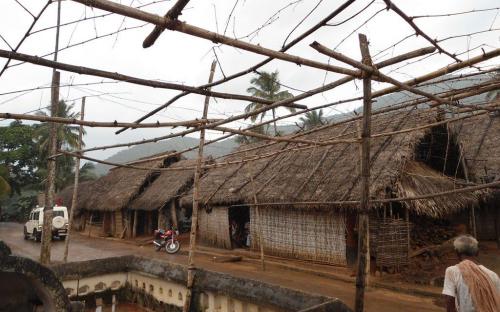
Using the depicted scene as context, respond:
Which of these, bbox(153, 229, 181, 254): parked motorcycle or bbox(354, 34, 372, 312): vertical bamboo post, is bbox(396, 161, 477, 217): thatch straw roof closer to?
bbox(354, 34, 372, 312): vertical bamboo post

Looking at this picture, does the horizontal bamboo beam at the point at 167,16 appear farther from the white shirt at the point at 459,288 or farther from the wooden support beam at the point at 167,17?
the white shirt at the point at 459,288

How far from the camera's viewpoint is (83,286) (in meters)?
5.79

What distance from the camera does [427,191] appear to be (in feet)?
34.9

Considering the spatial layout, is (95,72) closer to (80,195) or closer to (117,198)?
(117,198)

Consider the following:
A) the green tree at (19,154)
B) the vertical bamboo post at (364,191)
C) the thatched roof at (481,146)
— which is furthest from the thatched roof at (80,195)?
the vertical bamboo post at (364,191)

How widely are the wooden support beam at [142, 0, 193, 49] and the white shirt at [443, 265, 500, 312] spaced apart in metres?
2.89

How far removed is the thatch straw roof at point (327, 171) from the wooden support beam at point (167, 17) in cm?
726

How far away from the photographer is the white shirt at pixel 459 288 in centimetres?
302

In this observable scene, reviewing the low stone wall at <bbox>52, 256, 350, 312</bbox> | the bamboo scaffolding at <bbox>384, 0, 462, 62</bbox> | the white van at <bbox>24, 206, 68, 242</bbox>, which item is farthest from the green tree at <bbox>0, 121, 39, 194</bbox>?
the bamboo scaffolding at <bbox>384, 0, 462, 62</bbox>

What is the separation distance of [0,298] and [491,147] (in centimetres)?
1708

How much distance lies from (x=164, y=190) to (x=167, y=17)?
2000cm

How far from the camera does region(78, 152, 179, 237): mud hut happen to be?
22.4 m

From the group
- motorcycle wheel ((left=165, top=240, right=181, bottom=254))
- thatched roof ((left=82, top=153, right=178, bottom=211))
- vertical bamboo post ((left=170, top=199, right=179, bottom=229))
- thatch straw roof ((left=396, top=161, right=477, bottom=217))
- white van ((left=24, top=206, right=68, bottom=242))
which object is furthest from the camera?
thatched roof ((left=82, top=153, right=178, bottom=211))

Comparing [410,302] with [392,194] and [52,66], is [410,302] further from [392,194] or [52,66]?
[52,66]
